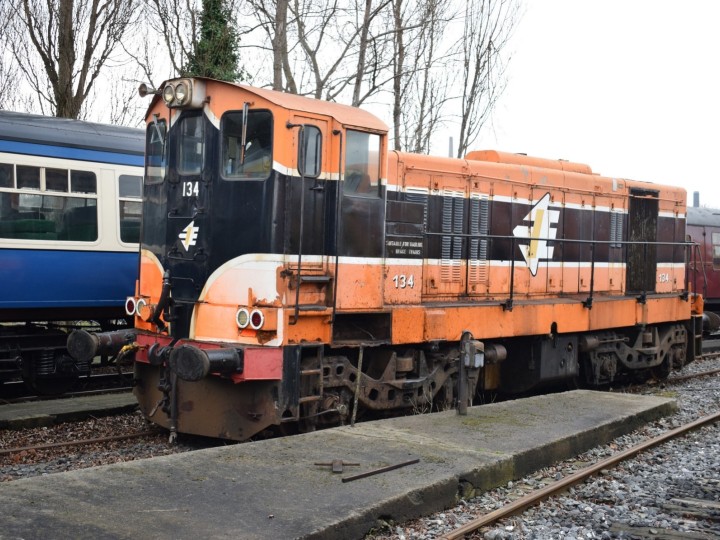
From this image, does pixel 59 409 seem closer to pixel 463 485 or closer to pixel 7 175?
pixel 7 175

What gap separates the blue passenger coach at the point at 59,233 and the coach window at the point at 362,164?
187 inches

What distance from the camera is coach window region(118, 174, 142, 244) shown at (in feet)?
38.1

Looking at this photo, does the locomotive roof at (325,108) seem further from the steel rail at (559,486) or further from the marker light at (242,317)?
the steel rail at (559,486)

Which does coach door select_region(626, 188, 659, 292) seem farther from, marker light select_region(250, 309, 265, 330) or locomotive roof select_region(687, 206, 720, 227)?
locomotive roof select_region(687, 206, 720, 227)

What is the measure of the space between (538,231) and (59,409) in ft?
22.1

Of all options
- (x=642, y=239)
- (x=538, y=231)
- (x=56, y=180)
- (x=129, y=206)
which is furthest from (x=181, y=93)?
(x=642, y=239)

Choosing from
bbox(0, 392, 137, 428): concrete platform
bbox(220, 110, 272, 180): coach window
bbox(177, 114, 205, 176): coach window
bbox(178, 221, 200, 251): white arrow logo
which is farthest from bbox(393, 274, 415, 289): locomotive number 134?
bbox(0, 392, 137, 428): concrete platform

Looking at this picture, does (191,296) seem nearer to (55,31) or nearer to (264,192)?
(264,192)

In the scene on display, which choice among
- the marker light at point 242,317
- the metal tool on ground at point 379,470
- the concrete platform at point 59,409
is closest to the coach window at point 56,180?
the concrete platform at point 59,409

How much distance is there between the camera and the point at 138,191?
1179 cm

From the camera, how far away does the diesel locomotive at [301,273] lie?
7.56m

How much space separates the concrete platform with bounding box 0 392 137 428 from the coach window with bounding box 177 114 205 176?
330cm

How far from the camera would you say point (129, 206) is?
460 inches

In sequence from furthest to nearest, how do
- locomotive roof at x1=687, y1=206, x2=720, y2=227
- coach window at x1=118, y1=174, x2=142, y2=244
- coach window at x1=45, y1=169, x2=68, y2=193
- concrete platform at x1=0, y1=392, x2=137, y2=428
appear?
locomotive roof at x1=687, y1=206, x2=720, y2=227 < coach window at x1=118, y1=174, x2=142, y2=244 < coach window at x1=45, y1=169, x2=68, y2=193 < concrete platform at x1=0, y1=392, x2=137, y2=428
